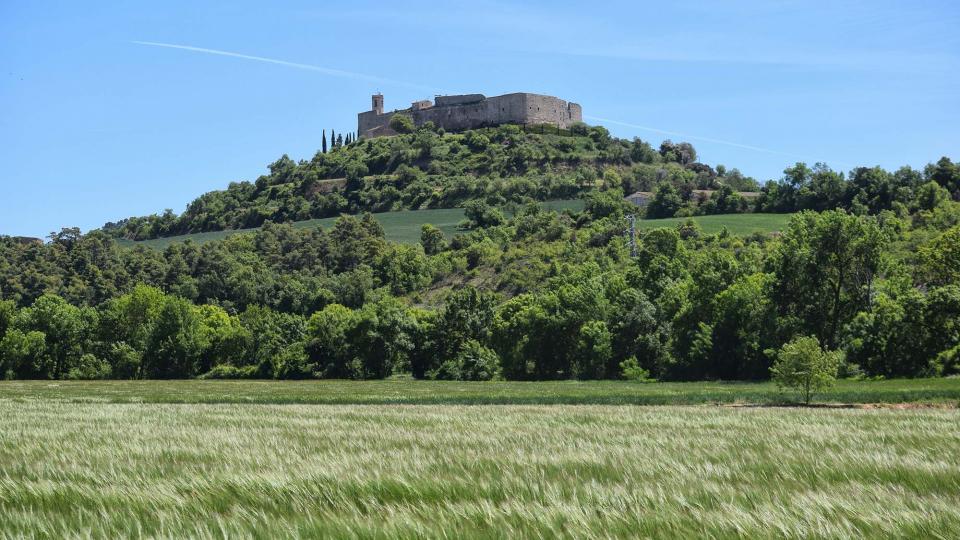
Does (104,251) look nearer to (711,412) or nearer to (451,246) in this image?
(451,246)

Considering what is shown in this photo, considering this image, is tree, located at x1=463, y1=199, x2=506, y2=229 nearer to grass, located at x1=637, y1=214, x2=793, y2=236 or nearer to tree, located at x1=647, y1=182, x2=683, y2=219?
grass, located at x1=637, y1=214, x2=793, y2=236

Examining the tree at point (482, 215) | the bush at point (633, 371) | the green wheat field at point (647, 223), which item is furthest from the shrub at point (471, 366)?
the tree at point (482, 215)

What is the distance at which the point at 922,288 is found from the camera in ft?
318

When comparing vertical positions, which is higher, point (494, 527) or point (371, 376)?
point (494, 527)

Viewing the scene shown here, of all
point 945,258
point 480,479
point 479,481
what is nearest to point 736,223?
point 945,258

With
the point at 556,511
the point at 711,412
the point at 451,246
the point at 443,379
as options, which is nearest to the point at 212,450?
the point at 556,511

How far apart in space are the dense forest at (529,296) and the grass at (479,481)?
1972 inches

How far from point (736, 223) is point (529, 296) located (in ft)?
208

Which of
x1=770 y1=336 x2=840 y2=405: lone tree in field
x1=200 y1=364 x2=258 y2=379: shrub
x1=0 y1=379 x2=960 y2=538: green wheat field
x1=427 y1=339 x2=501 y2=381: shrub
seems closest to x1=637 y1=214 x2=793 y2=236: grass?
x1=427 y1=339 x2=501 y2=381: shrub

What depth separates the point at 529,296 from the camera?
102 meters

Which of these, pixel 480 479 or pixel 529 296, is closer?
pixel 480 479

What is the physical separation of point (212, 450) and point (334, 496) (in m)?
6.80

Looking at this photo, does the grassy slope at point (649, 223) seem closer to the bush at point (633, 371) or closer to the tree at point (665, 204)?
the tree at point (665, 204)

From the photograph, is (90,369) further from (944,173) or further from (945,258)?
(944,173)
